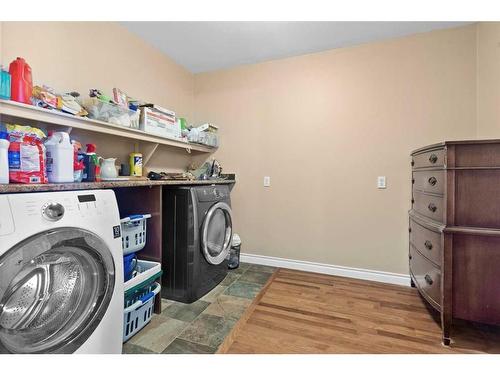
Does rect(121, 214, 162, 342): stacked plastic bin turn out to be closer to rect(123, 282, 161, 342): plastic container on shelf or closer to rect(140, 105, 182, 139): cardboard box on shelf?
rect(123, 282, 161, 342): plastic container on shelf

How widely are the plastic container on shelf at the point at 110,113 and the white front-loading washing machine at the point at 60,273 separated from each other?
2.41ft

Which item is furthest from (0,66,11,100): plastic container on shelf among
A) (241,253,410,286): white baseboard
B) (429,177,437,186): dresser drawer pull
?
(429,177,437,186): dresser drawer pull

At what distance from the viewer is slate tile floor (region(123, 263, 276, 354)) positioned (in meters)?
1.27

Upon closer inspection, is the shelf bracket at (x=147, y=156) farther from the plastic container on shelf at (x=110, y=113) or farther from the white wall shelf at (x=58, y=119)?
the plastic container on shelf at (x=110, y=113)

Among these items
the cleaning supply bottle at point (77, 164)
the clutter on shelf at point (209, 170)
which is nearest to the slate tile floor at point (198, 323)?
the cleaning supply bottle at point (77, 164)

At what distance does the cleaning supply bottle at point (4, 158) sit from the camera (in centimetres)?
92

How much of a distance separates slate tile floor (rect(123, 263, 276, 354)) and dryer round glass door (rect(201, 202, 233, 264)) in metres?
0.28

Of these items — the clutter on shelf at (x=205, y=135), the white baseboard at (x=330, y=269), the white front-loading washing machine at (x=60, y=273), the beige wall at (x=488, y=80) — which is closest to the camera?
the white front-loading washing machine at (x=60, y=273)

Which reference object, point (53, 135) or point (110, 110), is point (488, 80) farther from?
point (53, 135)

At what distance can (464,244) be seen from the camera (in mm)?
1276

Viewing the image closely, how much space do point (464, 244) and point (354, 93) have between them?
5.03 feet
